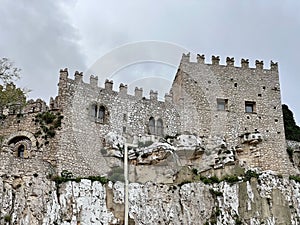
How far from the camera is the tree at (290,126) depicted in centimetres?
4446

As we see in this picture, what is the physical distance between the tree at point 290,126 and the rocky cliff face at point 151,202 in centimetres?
934

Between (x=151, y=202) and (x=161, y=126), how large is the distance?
24.3 feet

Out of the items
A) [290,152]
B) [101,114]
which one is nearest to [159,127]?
[101,114]

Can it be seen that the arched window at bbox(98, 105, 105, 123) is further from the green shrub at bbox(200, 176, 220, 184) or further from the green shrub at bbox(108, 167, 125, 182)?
the green shrub at bbox(200, 176, 220, 184)

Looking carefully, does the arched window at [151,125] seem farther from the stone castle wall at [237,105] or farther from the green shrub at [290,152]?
the green shrub at [290,152]

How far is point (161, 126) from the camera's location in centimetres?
3828

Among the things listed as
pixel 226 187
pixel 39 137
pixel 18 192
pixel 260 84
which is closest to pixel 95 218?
pixel 18 192

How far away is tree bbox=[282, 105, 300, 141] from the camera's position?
44.5 metres

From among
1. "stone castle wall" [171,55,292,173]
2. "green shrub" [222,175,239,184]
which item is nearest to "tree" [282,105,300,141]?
"stone castle wall" [171,55,292,173]

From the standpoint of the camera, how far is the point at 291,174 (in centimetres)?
3803

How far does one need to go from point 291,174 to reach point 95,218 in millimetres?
15641

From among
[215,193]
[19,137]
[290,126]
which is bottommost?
[215,193]

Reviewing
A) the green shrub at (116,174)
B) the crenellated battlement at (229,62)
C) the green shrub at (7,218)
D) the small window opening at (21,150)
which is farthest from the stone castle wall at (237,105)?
the green shrub at (7,218)

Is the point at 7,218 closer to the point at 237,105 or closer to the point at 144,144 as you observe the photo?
the point at 144,144
